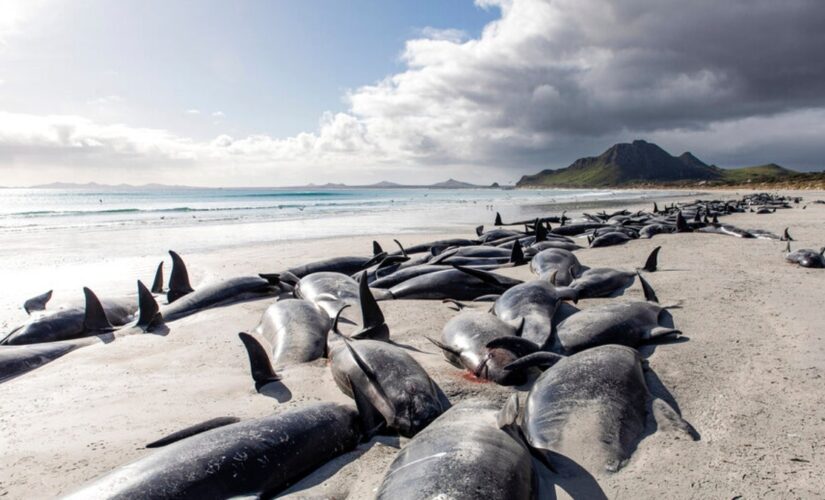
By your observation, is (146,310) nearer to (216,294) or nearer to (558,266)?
(216,294)

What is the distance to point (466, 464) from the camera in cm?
230

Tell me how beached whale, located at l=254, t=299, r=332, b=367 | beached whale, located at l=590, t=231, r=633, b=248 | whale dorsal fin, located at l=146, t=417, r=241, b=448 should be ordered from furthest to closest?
1. beached whale, located at l=590, t=231, r=633, b=248
2. beached whale, located at l=254, t=299, r=332, b=367
3. whale dorsal fin, located at l=146, t=417, r=241, b=448

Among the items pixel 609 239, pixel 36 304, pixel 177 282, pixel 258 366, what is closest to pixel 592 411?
pixel 258 366

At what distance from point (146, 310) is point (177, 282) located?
187cm

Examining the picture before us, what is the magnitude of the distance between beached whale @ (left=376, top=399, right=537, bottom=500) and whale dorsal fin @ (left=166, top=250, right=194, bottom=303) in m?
6.79

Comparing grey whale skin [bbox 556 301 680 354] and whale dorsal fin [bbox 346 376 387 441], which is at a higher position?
grey whale skin [bbox 556 301 680 354]

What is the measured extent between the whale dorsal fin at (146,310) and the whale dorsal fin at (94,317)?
438 millimetres

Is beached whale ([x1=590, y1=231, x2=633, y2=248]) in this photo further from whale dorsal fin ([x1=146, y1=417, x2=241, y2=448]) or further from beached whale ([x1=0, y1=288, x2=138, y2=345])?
whale dorsal fin ([x1=146, y1=417, x2=241, y2=448])

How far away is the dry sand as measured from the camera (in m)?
2.81

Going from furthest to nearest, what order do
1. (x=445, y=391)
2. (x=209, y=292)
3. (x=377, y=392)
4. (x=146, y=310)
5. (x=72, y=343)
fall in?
(x=209, y=292) < (x=146, y=310) < (x=72, y=343) < (x=445, y=391) < (x=377, y=392)

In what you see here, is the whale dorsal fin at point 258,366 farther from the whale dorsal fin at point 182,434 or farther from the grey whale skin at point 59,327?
the grey whale skin at point 59,327

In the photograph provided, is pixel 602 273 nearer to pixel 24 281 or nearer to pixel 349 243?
pixel 349 243

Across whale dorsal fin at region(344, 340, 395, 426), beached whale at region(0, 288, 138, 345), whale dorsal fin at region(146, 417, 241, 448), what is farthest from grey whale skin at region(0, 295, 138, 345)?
whale dorsal fin at region(344, 340, 395, 426)

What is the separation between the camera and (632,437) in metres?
3.09
